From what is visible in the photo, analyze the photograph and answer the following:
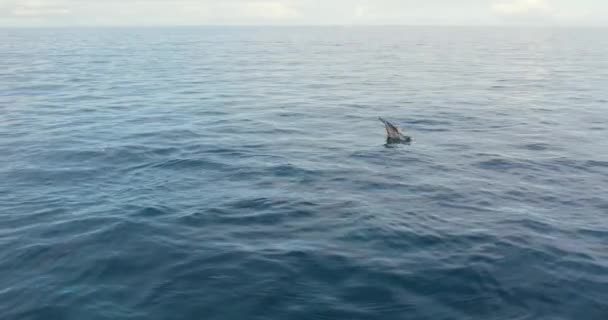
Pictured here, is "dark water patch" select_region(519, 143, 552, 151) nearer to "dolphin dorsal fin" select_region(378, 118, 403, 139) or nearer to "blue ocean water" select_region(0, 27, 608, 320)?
"blue ocean water" select_region(0, 27, 608, 320)

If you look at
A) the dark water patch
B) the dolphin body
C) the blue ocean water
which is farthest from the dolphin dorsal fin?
the dark water patch

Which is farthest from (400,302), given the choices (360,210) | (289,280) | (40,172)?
(40,172)

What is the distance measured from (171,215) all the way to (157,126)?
17.8 metres

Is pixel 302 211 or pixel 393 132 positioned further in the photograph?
pixel 393 132

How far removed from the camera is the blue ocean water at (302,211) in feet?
49.3

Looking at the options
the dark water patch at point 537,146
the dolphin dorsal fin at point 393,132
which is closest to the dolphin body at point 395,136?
the dolphin dorsal fin at point 393,132

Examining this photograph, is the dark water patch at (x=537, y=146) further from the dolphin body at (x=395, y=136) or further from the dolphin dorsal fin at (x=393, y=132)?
the dolphin dorsal fin at (x=393, y=132)

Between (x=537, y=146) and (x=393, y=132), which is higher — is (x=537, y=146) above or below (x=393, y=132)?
below

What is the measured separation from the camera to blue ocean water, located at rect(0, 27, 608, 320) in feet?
49.3

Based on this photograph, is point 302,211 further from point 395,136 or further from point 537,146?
point 537,146

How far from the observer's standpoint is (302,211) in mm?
21516

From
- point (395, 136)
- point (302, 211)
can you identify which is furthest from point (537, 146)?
point (302, 211)

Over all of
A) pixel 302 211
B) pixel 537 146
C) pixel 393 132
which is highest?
pixel 393 132

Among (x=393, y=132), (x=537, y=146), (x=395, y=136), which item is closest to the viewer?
(x=537, y=146)
